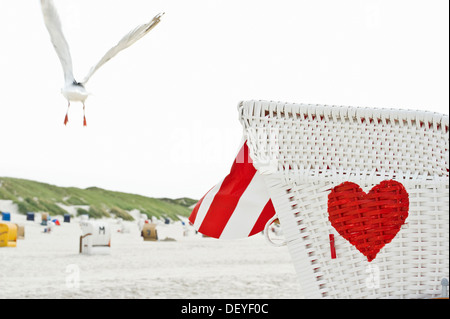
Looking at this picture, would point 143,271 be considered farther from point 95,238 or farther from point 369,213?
point 369,213

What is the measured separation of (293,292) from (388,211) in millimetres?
6327

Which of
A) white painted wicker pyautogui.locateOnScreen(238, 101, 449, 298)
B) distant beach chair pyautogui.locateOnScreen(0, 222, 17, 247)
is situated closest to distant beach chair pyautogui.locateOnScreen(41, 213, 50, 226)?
distant beach chair pyautogui.locateOnScreen(0, 222, 17, 247)

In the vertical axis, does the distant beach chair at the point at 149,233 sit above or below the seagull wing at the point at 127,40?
below

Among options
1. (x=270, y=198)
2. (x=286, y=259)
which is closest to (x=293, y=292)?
(x=286, y=259)

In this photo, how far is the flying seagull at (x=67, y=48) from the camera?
374 cm

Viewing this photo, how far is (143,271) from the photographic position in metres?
9.77

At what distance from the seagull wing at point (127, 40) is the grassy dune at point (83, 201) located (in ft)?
59.1

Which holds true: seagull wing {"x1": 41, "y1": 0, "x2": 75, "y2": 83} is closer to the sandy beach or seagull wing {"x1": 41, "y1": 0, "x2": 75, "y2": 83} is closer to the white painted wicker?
the white painted wicker

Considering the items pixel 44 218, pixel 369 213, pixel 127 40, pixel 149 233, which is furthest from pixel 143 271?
pixel 44 218

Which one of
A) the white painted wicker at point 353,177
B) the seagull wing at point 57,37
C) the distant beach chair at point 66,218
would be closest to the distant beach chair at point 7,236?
the distant beach chair at point 66,218

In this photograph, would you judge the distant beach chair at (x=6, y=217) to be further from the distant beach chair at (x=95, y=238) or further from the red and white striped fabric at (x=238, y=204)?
the red and white striped fabric at (x=238, y=204)

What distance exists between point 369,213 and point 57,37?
3404 mm
